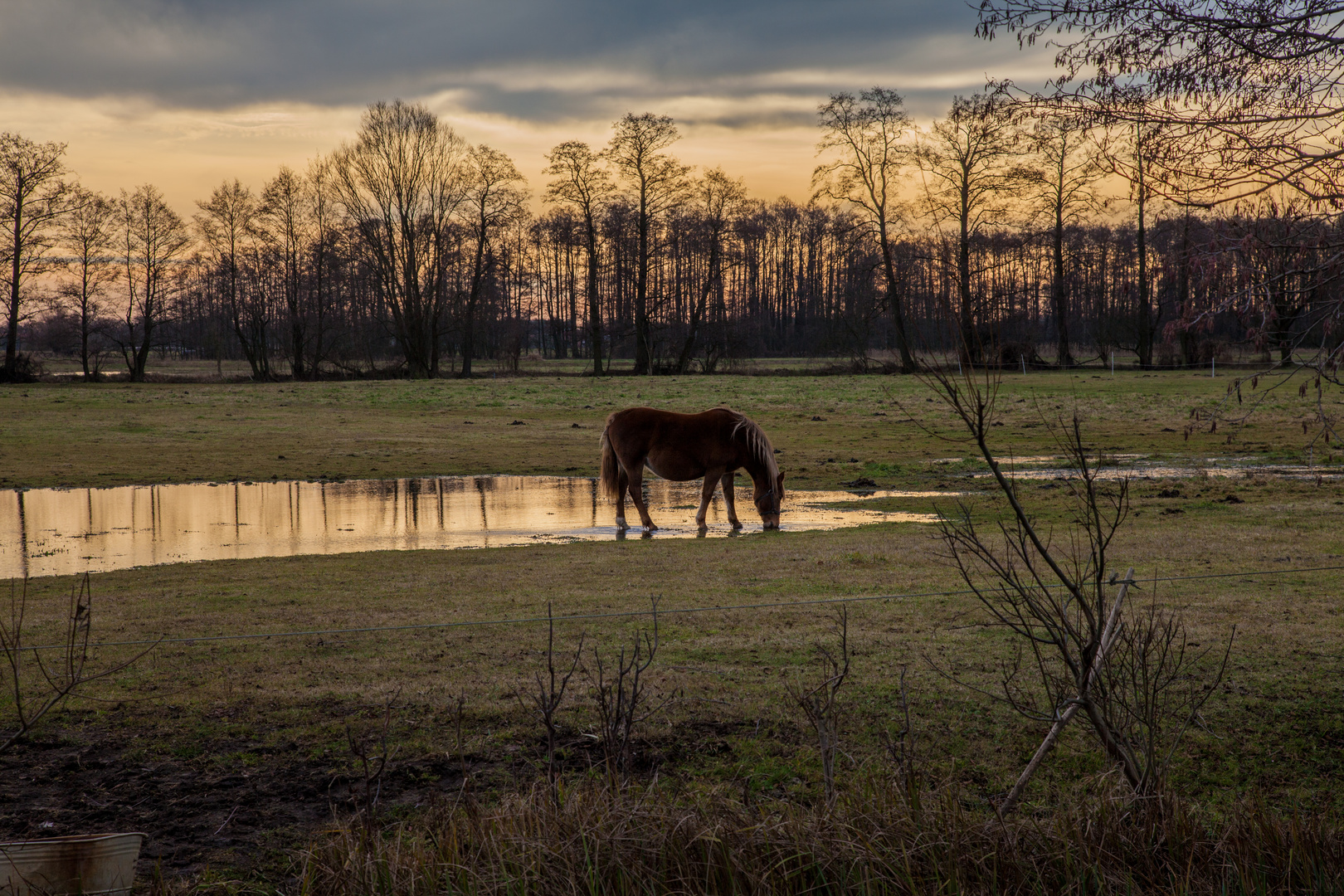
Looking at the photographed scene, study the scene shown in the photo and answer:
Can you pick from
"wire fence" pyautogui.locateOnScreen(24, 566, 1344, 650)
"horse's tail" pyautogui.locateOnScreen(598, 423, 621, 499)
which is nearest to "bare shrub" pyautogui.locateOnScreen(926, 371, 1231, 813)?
"wire fence" pyautogui.locateOnScreen(24, 566, 1344, 650)

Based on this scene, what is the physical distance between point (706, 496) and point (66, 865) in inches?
449

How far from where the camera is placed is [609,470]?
605 inches

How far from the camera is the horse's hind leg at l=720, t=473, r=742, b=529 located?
14.7m

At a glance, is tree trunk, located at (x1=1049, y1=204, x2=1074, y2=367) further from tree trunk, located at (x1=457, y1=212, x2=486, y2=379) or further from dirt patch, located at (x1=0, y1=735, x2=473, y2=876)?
dirt patch, located at (x1=0, y1=735, x2=473, y2=876)

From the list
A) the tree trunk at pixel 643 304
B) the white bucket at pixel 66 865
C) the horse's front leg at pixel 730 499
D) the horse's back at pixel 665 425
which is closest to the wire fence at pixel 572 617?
the white bucket at pixel 66 865

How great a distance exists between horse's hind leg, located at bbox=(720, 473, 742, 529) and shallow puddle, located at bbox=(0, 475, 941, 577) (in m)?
0.21

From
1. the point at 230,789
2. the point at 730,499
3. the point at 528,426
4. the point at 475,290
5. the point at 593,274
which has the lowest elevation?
the point at 230,789

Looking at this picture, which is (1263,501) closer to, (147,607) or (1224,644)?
(1224,644)

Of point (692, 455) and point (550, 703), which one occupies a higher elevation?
point (692, 455)

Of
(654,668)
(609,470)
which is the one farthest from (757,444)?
(654,668)

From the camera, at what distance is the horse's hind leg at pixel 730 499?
1474cm

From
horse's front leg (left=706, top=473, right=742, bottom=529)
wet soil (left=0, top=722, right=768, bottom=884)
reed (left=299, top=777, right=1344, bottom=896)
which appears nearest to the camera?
reed (left=299, top=777, right=1344, bottom=896)

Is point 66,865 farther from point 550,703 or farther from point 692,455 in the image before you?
point 692,455

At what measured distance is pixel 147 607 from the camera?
8.92 metres
